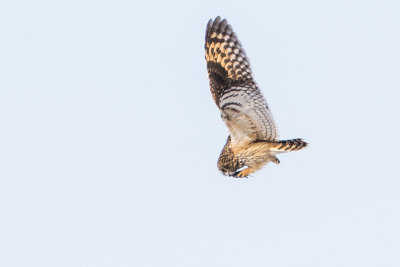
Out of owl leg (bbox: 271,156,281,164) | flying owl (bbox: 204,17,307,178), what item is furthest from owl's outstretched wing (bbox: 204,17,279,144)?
owl leg (bbox: 271,156,281,164)

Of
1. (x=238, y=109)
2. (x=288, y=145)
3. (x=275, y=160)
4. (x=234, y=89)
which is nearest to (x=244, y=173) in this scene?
(x=275, y=160)

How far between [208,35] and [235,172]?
6.59 ft

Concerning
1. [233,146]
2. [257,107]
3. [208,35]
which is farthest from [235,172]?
[208,35]

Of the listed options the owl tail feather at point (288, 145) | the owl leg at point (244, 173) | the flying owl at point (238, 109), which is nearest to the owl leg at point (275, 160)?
the flying owl at point (238, 109)

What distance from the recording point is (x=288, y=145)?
9.47 meters

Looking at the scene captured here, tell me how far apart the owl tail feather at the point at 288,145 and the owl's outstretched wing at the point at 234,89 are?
10cm

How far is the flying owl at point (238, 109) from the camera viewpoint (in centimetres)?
926

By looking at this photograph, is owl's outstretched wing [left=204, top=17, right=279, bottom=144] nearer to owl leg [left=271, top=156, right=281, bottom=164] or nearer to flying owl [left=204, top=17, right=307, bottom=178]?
flying owl [left=204, top=17, right=307, bottom=178]

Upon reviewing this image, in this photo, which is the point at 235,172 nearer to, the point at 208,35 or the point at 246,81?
the point at 246,81

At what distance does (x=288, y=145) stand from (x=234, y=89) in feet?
3.35

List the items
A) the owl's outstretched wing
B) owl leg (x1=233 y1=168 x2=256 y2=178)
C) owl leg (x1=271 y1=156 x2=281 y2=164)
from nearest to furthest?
the owl's outstretched wing < owl leg (x1=271 y1=156 x2=281 y2=164) < owl leg (x1=233 y1=168 x2=256 y2=178)

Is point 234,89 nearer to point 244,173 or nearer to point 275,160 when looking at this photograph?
point 275,160

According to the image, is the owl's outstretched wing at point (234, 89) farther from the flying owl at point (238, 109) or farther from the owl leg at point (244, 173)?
the owl leg at point (244, 173)

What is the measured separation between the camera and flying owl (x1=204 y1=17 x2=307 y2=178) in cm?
926
